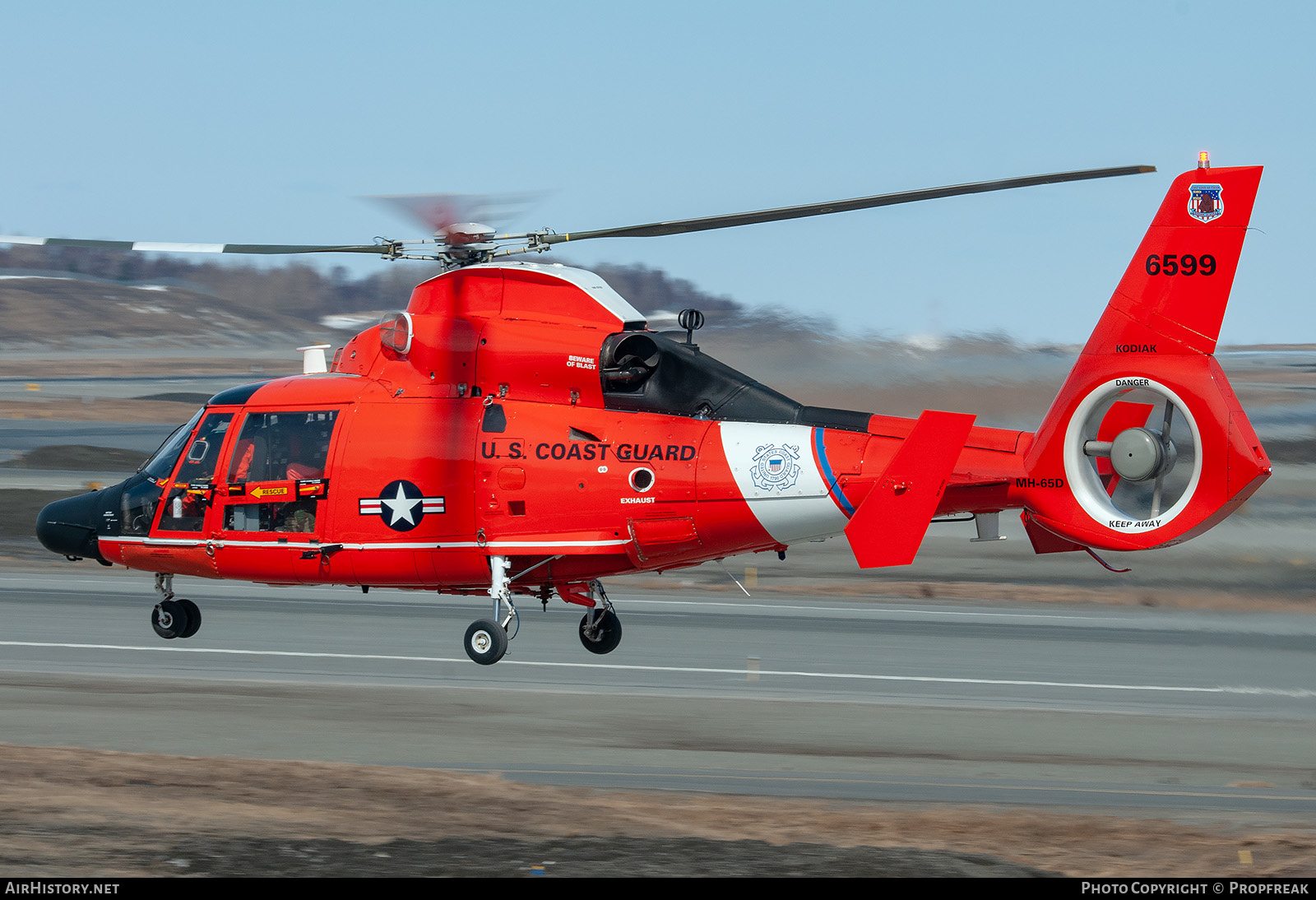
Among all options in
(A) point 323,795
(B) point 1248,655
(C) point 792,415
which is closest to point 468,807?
(A) point 323,795

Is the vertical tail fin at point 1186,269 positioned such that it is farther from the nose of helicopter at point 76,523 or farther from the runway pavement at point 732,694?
the nose of helicopter at point 76,523

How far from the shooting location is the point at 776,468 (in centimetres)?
1396

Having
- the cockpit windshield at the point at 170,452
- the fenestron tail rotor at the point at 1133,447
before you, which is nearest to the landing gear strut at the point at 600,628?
the cockpit windshield at the point at 170,452

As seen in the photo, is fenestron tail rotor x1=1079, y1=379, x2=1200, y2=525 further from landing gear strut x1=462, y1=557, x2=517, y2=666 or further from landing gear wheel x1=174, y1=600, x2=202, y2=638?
landing gear wheel x1=174, y1=600, x2=202, y2=638

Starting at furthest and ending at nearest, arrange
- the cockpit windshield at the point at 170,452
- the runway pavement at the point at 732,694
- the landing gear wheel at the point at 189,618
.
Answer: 1. the landing gear wheel at the point at 189,618
2. the cockpit windshield at the point at 170,452
3. the runway pavement at the point at 732,694

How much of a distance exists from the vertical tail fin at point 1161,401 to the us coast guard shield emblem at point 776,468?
2.29 metres

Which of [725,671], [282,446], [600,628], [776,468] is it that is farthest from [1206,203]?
[282,446]

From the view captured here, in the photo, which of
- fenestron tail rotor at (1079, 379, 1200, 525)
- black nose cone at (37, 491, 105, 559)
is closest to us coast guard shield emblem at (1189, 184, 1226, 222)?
fenestron tail rotor at (1079, 379, 1200, 525)

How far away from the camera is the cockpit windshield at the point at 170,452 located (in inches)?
648

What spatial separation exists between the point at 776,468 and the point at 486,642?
3.62 meters

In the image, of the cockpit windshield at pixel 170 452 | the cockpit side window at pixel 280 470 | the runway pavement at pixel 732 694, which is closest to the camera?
the runway pavement at pixel 732 694

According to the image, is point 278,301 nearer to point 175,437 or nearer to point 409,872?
point 175,437

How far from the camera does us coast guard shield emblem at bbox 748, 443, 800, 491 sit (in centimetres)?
1394

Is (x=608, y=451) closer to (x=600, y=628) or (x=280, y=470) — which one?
(x=600, y=628)
